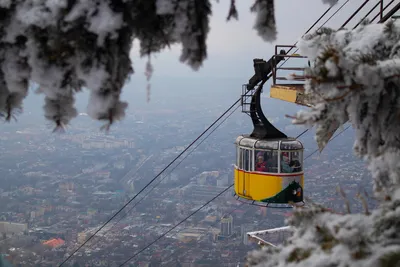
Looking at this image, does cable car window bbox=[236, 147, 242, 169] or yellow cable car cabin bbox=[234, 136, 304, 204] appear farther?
cable car window bbox=[236, 147, 242, 169]

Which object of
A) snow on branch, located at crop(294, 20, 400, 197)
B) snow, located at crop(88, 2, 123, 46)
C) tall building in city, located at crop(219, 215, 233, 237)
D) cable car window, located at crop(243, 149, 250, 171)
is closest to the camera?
snow, located at crop(88, 2, 123, 46)

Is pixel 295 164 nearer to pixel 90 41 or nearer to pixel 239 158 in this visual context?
pixel 239 158

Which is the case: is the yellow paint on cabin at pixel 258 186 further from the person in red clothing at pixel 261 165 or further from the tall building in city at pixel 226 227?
the tall building in city at pixel 226 227

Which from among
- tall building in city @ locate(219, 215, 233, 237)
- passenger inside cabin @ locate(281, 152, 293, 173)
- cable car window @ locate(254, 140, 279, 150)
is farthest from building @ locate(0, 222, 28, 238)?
passenger inside cabin @ locate(281, 152, 293, 173)

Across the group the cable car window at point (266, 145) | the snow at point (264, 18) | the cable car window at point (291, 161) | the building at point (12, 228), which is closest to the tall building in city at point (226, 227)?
the building at point (12, 228)

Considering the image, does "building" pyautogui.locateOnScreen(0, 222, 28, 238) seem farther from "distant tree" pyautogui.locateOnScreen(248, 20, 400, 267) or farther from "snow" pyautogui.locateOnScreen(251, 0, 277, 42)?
"snow" pyautogui.locateOnScreen(251, 0, 277, 42)

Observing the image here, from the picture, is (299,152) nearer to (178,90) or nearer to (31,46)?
(31,46)

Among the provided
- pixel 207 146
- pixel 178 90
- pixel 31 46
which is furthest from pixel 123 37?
pixel 178 90

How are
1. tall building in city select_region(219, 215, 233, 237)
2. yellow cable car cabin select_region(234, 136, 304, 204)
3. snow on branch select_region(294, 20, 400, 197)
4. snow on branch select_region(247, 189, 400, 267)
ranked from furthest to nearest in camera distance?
tall building in city select_region(219, 215, 233, 237), yellow cable car cabin select_region(234, 136, 304, 204), snow on branch select_region(294, 20, 400, 197), snow on branch select_region(247, 189, 400, 267)
